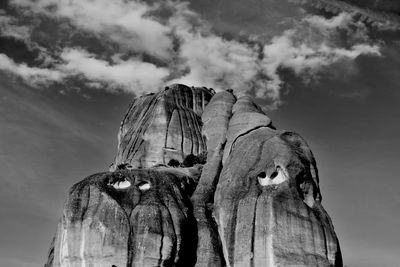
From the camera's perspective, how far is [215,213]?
41062mm

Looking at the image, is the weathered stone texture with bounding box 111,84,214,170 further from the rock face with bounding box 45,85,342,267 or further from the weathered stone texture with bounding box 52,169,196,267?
the weathered stone texture with bounding box 52,169,196,267

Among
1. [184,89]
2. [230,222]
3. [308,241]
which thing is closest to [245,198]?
[230,222]

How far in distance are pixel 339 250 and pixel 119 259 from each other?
1515 cm

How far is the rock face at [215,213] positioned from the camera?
120ft

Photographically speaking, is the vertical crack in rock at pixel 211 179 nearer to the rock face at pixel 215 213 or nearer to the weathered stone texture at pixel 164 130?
the rock face at pixel 215 213

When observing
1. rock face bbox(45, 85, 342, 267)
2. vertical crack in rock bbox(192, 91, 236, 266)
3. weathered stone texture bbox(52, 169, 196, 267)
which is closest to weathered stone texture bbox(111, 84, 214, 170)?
vertical crack in rock bbox(192, 91, 236, 266)

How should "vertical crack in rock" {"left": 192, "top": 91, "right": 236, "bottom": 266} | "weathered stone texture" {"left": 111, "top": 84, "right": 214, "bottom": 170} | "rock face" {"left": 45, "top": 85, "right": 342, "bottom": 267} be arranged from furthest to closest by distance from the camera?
"weathered stone texture" {"left": 111, "top": 84, "right": 214, "bottom": 170} → "vertical crack in rock" {"left": 192, "top": 91, "right": 236, "bottom": 266} → "rock face" {"left": 45, "top": 85, "right": 342, "bottom": 267}

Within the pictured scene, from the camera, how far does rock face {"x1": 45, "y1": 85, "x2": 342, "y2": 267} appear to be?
36688mm

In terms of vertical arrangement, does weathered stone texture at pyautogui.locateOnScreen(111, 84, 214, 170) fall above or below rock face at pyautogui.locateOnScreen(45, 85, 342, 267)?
above

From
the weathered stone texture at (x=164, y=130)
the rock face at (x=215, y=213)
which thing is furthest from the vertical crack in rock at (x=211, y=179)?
the weathered stone texture at (x=164, y=130)

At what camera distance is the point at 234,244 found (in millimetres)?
37969

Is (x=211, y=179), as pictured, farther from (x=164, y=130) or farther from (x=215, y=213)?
(x=164, y=130)

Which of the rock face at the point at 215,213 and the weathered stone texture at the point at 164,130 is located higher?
the weathered stone texture at the point at 164,130

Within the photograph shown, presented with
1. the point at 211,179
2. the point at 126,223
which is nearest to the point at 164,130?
the point at 211,179
